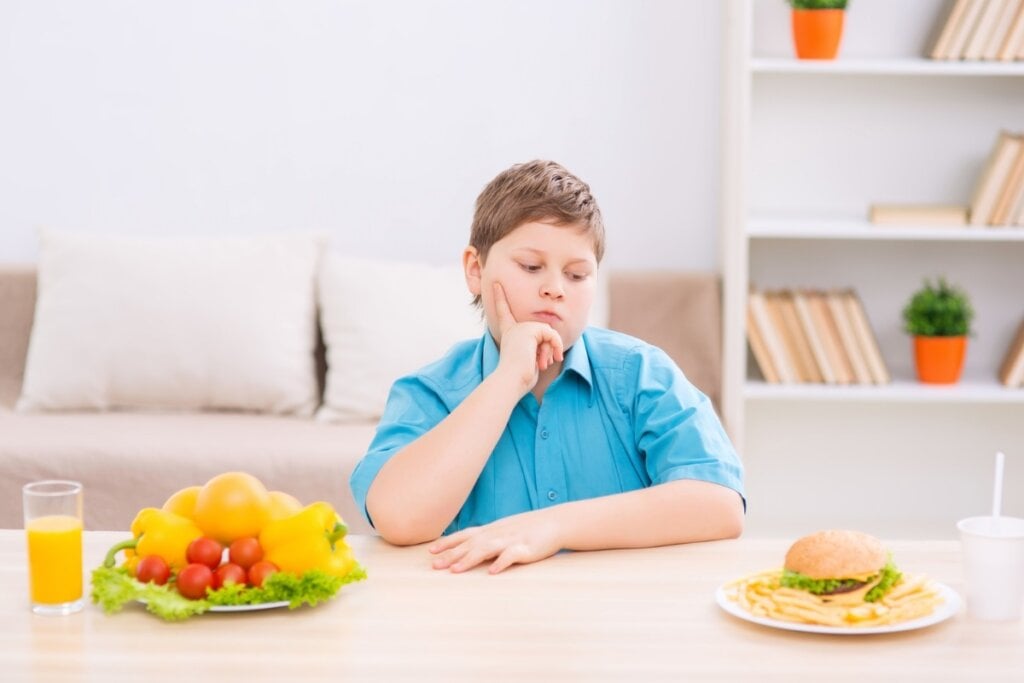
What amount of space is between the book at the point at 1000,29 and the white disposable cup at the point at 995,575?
227 cm

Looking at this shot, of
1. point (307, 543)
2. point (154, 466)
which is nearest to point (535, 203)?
point (307, 543)

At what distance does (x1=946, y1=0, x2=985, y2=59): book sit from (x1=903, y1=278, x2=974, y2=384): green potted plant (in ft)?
1.80

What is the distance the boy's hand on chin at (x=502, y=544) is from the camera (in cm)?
142

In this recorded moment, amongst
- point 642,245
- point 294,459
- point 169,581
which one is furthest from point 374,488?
point 642,245

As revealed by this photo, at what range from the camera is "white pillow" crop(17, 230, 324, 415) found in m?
3.31

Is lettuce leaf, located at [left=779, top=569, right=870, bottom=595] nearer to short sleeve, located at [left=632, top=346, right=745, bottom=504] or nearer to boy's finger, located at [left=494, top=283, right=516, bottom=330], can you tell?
short sleeve, located at [left=632, top=346, right=745, bottom=504]

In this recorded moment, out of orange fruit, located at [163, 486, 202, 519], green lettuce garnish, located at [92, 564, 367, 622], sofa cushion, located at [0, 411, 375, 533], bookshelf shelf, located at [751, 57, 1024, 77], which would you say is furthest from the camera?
bookshelf shelf, located at [751, 57, 1024, 77]

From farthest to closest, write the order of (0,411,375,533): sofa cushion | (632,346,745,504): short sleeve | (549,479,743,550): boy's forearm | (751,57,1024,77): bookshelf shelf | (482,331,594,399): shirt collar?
(751,57,1024,77): bookshelf shelf → (0,411,375,533): sofa cushion → (482,331,594,399): shirt collar → (632,346,745,504): short sleeve → (549,479,743,550): boy's forearm

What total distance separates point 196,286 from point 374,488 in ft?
6.26

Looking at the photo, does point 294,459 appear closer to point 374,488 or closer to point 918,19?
point 374,488

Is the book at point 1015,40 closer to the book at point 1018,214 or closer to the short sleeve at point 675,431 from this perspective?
the book at point 1018,214

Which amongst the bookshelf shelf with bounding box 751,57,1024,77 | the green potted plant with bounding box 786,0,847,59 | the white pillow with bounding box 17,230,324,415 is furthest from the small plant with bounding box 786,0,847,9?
the white pillow with bounding box 17,230,324,415

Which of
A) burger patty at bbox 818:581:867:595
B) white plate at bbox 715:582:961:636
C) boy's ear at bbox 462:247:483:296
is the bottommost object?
white plate at bbox 715:582:961:636

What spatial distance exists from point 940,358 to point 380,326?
1342 mm
